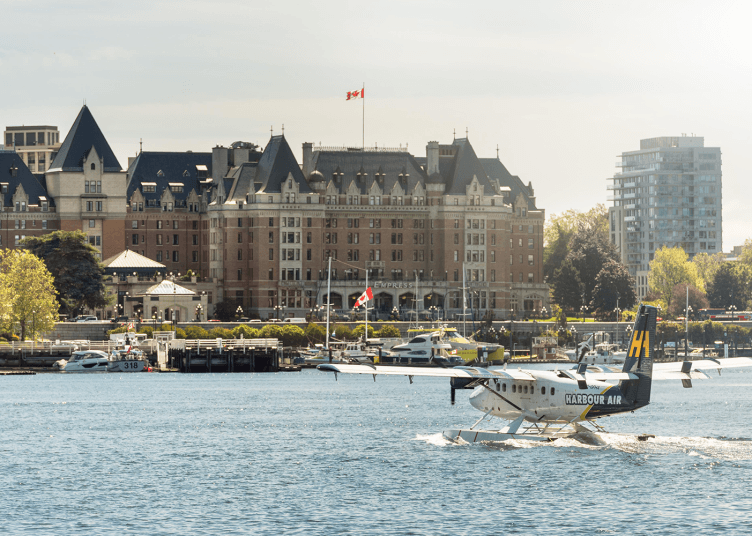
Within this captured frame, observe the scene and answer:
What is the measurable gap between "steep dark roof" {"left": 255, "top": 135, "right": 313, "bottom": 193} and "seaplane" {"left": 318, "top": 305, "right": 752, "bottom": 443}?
122978mm

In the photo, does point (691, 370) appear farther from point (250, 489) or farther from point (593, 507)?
point (250, 489)

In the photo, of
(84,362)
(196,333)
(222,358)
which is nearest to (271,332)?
(196,333)

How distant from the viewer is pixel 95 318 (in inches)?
6535

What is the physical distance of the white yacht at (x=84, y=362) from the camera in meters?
136

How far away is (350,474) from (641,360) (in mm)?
14366

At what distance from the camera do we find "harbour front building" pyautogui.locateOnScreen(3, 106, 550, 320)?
183375 millimetres

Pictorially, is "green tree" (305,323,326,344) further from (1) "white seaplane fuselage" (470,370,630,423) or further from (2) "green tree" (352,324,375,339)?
(1) "white seaplane fuselage" (470,370,630,423)

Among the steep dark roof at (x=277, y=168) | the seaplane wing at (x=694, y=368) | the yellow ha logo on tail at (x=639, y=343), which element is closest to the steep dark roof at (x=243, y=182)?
the steep dark roof at (x=277, y=168)

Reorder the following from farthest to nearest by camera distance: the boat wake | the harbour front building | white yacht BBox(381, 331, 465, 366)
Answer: the harbour front building → white yacht BBox(381, 331, 465, 366) → the boat wake

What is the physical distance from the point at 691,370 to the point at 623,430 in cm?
1316

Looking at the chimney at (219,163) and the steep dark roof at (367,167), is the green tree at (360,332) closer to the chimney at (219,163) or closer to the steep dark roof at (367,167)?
the steep dark roof at (367,167)

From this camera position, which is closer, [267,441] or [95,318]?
[267,441]

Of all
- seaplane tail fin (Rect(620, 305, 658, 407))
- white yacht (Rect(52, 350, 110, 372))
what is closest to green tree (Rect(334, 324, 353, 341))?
white yacht (Rect(52, 350, 110, 372))

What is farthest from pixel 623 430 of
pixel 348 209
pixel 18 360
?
pixel 348 209
